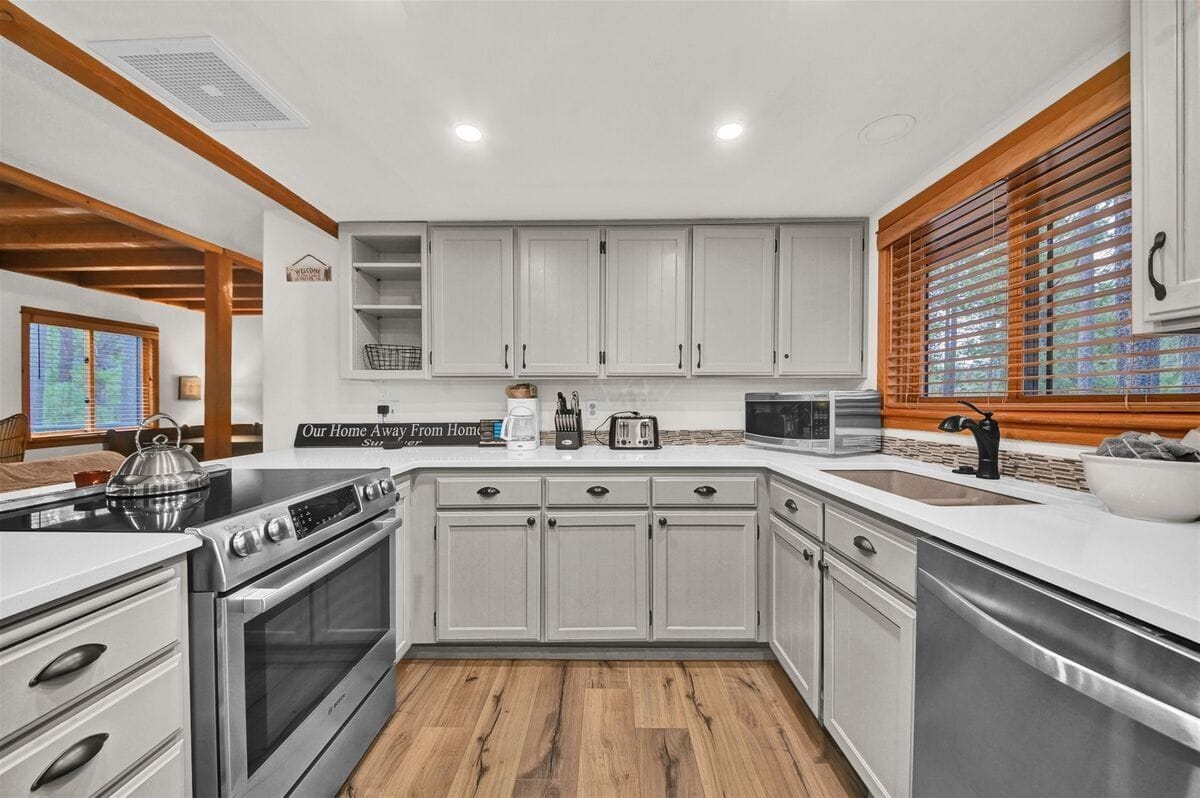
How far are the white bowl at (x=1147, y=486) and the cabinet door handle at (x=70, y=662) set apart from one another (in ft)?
6.68

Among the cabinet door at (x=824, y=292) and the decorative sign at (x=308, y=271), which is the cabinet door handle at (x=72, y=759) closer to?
the decorative sign at (x=308, y=271)

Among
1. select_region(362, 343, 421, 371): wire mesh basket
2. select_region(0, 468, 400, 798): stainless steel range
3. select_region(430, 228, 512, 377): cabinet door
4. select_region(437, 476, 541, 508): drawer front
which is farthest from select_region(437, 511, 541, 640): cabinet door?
select_region(362, 343, 421, 371): wire mesh basket

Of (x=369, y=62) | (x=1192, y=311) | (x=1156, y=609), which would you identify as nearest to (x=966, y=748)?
(x=1156, y=609)

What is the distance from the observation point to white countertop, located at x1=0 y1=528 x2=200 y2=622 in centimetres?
68

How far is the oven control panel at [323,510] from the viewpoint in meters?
1.27

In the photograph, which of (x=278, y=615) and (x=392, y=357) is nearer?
(x=278, y=615)

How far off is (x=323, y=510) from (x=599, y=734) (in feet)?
4.09

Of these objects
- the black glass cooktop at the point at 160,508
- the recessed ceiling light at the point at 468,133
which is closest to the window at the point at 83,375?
the black glass cooktop at the point at 160,508

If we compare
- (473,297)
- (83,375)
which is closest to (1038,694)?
(473,297)

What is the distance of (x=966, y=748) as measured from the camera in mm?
931

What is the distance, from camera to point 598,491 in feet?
7.02

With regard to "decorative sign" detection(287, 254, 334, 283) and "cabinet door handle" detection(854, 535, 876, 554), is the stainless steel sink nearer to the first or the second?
"cabinet door handle" detection(854, 535, 876, 554)

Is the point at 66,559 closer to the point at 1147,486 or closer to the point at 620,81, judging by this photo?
the point at 620,81

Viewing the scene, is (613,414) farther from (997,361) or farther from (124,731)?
(124,731)
